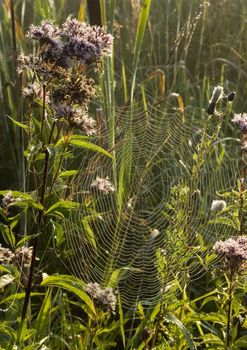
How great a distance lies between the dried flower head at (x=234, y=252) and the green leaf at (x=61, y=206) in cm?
53

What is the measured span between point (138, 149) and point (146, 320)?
152cm

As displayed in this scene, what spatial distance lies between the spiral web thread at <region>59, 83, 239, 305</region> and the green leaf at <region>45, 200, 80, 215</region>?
0.55m

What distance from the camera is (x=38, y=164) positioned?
3.93 m

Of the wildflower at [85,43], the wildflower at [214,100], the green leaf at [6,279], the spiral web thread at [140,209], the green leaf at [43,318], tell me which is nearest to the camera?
the wildflower at [85,43]

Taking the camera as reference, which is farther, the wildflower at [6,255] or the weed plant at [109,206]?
the wildflower at [6,255]

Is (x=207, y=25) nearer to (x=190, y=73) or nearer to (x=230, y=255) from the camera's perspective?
(x=190, y=73)

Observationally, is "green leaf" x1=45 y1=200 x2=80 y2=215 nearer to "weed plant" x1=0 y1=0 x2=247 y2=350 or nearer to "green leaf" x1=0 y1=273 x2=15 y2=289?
"weed plant" x1=0 y1=0 x2=247 y2=350

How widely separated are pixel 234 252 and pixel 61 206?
584 millimetres

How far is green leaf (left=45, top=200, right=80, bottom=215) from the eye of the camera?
2373 millimetres

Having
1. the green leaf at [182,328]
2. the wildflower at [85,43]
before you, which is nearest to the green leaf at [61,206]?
the wildflower at [85,43]

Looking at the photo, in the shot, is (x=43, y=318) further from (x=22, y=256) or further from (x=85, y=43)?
(x=85, y=43)

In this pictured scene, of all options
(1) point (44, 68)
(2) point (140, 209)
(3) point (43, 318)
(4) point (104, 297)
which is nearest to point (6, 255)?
(4) point (104, 297)

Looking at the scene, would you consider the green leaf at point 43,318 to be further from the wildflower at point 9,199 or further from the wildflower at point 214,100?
the wildflower at point 214,100

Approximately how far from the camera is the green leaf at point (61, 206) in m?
2.37
